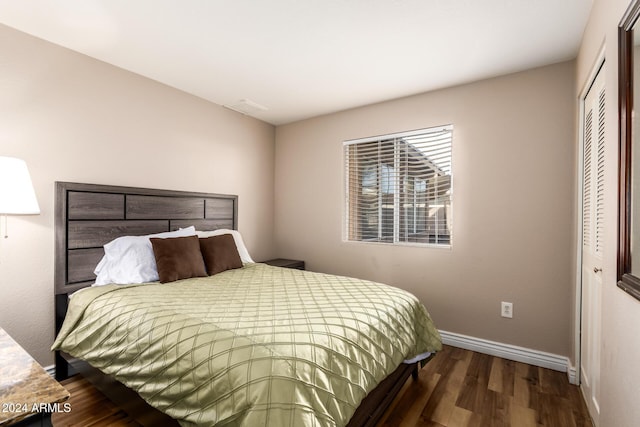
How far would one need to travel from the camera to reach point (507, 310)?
104 inches

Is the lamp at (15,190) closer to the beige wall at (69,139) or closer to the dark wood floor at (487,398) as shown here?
the beige wall at (69,139)

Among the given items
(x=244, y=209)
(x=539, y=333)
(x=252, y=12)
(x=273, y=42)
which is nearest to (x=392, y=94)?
(x=273, y=42)

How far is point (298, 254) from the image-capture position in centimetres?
402

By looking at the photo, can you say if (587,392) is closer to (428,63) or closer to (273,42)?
(428,63)

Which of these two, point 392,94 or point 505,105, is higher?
point 392,94

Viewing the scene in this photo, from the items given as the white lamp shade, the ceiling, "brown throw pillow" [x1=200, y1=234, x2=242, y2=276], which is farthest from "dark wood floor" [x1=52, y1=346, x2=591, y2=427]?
the ceiling

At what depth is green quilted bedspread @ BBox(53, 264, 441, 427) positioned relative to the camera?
115 centimetres

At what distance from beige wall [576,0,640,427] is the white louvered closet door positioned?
254 mm

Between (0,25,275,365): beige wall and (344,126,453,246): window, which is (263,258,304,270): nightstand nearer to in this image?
(344,126,453,246): window

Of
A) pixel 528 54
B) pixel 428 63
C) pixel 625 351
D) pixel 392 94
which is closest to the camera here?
pixel 625 351

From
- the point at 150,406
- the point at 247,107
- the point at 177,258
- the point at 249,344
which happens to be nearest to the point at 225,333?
the point at 249,344

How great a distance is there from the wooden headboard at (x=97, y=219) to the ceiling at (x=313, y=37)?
3.68ft

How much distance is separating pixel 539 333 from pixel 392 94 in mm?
2581

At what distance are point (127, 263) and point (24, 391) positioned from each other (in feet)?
5.12
